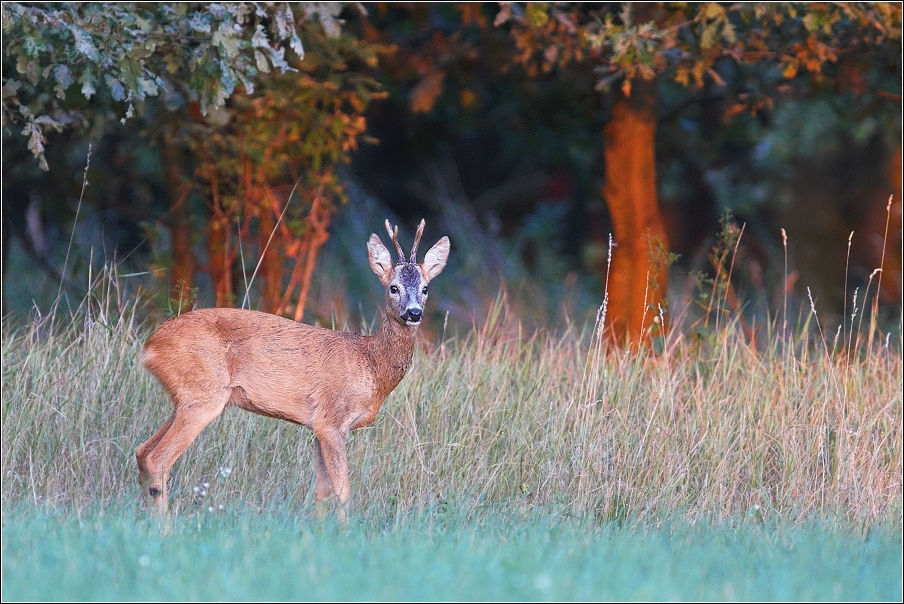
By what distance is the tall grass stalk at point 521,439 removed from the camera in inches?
271

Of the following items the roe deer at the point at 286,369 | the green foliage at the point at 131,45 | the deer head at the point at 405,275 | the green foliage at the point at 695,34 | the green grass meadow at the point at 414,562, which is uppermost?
the green foliage at the point at 695,34

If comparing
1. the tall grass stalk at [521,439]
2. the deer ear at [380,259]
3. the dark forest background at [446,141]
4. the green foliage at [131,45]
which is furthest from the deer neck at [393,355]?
the green foliage at [131,45]

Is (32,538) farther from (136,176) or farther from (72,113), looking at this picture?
(136,176)

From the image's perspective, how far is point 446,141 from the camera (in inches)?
614

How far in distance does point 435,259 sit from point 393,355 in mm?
536

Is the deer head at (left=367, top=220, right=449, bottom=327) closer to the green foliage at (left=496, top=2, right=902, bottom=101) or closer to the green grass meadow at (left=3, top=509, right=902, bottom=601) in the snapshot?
the green grass meadow at (left=3, top=509, right=902, bottom=601)

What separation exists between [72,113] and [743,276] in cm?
1090

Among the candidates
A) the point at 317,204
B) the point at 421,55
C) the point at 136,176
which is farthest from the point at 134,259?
the point at 421,55

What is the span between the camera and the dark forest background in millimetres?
8141

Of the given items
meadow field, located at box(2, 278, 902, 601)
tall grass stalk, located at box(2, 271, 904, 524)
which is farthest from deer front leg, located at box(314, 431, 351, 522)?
tall grass stalk, located at box(2, 271, 904, 524)

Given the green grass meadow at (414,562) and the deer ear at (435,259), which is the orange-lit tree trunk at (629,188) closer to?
the deer ear at (435,259)

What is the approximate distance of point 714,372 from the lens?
8.02 metres

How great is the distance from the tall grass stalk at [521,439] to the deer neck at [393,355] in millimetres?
662

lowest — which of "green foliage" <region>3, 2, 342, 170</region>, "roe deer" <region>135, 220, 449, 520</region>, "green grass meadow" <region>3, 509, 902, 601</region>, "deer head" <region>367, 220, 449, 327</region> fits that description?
"green grass meadow" <region>3, 509, 902, 601</region>
